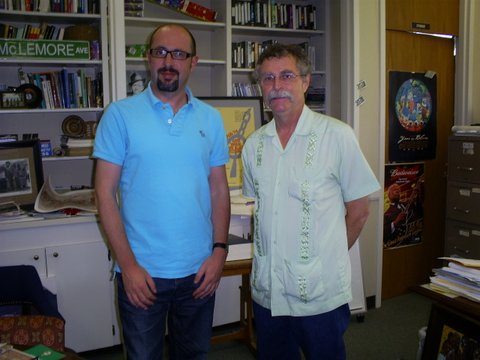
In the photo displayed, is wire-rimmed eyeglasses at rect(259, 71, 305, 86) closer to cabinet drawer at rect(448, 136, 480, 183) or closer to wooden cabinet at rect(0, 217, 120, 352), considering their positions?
wooden cabinet at rect(0, 217, 120, 352)

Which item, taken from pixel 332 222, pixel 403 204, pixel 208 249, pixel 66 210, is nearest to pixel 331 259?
pixel 332 222

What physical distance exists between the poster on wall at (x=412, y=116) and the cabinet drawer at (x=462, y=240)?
0.61 m

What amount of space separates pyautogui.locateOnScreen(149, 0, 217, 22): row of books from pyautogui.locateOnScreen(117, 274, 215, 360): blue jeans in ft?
8.00

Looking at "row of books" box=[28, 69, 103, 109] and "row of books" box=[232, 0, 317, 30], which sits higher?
"row of books" box=[232, 0, 317, 30]

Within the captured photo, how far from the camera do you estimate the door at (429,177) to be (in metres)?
3.62

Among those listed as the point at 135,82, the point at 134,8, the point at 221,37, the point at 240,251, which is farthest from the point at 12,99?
the point at 240,251

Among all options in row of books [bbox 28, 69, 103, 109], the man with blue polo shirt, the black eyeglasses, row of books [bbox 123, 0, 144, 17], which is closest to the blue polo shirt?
the man with blue polo shirt

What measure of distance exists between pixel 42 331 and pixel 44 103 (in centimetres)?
182

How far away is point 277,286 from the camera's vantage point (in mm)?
1507

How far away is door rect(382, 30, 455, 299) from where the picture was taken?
3.62 metres

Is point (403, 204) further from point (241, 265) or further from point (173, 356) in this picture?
point (173, 356)

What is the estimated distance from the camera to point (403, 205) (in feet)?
12.1

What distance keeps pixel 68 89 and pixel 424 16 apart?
8.79 feet

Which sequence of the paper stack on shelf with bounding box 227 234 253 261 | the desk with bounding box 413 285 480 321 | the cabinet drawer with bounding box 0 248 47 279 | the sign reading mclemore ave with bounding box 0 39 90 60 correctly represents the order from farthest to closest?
the sign reading mclemore ave with bounding box 0 39 90 60 → the cabinet drawer with bounding box 0 248 47 279 → the paper stack on shelf with bounding box 227 234 253 261 → the desk with bounding box 413 285 480 321
